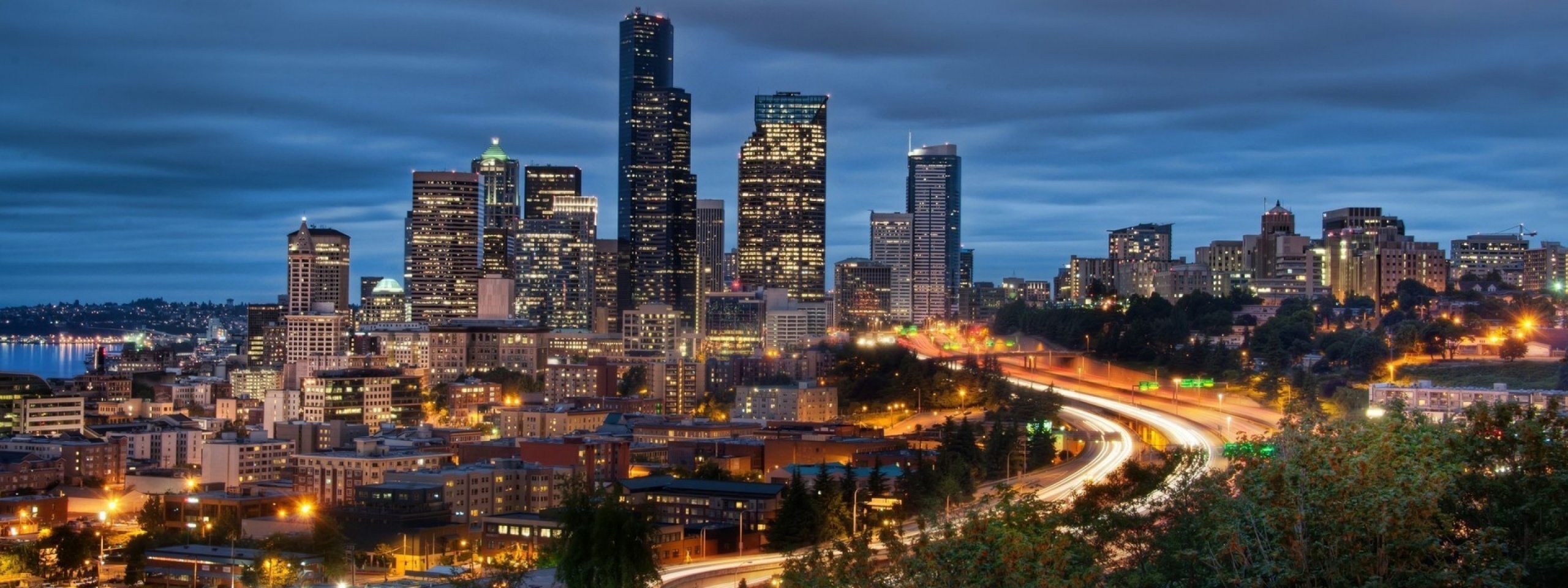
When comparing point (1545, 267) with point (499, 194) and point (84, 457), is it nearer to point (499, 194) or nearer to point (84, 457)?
point (84, 457)

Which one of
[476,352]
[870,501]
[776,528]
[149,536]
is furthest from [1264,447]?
[476,352]

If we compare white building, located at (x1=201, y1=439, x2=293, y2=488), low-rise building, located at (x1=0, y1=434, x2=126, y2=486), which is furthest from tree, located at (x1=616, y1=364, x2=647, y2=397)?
low-rise building, located at (x1=0, y1=434, x2=126, y2=486)

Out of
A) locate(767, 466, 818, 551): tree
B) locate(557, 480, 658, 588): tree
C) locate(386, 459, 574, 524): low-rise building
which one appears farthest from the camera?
locate(386, 459, 574, 524): low-rise building

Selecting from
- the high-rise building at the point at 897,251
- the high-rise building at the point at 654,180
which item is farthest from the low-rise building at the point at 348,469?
the high-rise building at the point at 897,251

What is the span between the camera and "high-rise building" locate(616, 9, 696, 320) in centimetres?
14638

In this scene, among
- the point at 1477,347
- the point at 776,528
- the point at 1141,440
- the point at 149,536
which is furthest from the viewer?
the point at 1477,347

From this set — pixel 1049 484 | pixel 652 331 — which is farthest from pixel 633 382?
pixel 1049 484

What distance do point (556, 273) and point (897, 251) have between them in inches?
1790

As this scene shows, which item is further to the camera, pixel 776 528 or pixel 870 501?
pixel 870 501

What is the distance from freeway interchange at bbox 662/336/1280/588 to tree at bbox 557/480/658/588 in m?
4.62

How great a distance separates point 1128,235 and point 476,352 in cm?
6129

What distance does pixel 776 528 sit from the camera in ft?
131

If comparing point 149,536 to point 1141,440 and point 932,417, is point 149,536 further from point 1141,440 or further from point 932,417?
point 932,417

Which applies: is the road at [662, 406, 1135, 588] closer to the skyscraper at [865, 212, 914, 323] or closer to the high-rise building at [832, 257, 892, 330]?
the high-rise building at [832, 257, 892, 330]
